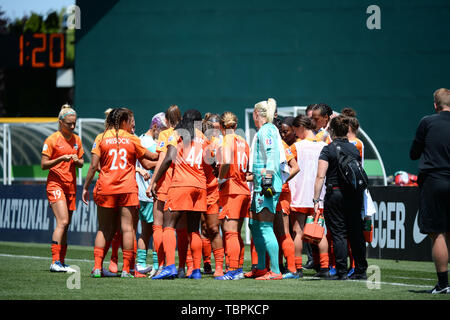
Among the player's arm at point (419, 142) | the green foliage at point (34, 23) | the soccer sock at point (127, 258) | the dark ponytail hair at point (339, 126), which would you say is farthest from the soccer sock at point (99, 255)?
the green foliage at point (34, 23)

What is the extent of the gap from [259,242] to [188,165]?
4.24 feet

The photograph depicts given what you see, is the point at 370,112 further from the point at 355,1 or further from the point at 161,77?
the point at 161,77

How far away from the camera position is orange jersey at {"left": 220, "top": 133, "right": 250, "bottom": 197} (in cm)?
1038

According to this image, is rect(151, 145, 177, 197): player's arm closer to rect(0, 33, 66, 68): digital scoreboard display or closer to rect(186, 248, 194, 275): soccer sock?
rect(186, 248, 194, 275): soccer sock

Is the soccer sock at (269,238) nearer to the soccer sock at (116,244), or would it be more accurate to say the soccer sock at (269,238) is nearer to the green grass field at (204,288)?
the green grass field at (204,288)

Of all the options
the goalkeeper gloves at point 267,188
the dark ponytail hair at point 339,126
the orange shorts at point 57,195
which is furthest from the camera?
the orange shorts at point 57,195

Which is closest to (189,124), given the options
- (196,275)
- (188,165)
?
(188,165)

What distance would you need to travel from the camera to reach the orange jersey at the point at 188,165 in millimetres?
10141

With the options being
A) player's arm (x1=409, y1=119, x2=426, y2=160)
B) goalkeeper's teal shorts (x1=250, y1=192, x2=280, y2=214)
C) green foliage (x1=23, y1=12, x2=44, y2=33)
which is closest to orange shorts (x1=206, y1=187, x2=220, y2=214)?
goalkeeper's teal shorts (x1=250, y1=192, x2=280, y2=214)

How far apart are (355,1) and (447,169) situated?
70.5 ft

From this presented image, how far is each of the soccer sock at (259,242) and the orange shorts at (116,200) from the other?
1.53 meters

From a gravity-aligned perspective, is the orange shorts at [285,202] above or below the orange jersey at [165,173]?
below

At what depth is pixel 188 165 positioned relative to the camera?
33.3 ft
